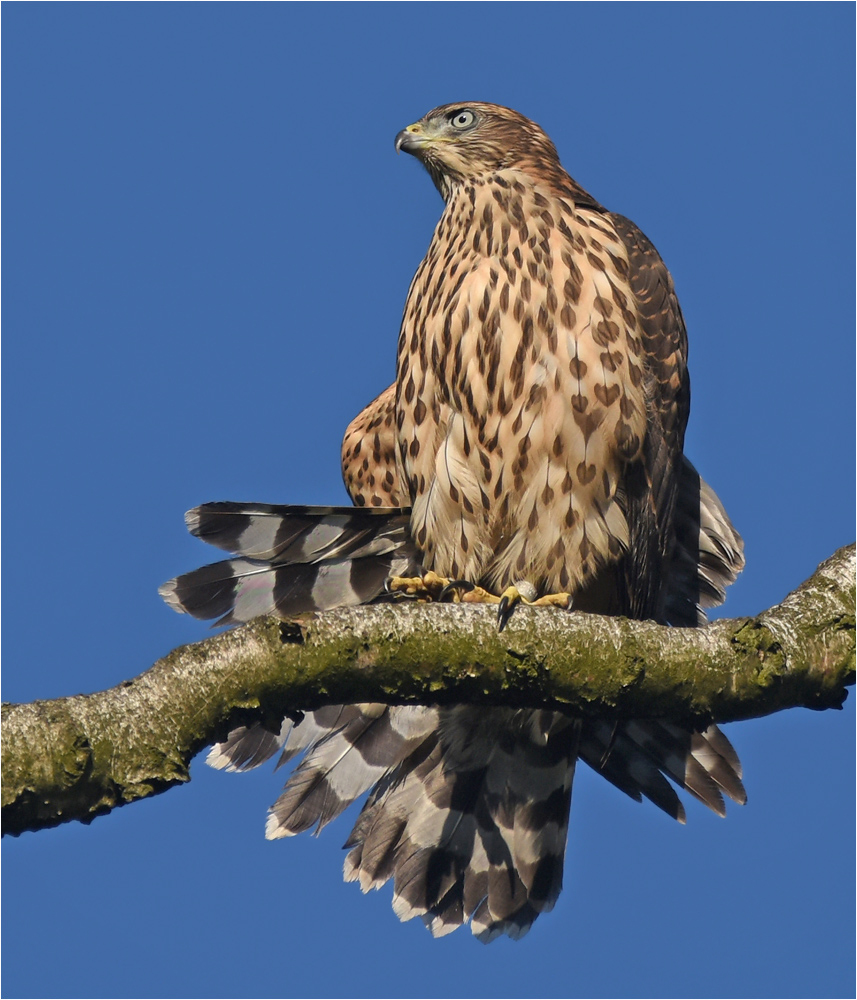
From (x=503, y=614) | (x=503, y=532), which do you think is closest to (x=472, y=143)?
(x=503, y=532)

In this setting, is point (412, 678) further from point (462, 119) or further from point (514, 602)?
point (462, 119)

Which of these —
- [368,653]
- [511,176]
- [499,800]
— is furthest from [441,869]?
[511,176]

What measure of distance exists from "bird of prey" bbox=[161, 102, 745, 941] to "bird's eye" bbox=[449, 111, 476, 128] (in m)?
0.15

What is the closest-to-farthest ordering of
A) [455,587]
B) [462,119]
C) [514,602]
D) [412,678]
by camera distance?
[412,678], [514,602], [455,587], [462,119]

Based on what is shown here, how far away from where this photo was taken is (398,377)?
5727mm

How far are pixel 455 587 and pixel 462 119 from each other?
85.7 inches

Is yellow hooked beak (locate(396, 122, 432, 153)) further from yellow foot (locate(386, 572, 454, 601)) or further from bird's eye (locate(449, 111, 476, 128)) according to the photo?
yellow foot (locate(386, 572, 454, 601))

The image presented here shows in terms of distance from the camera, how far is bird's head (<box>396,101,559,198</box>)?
5996mm

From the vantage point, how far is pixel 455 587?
208 inches

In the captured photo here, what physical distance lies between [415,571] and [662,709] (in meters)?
1.68

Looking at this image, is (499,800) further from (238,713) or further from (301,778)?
(238,713)

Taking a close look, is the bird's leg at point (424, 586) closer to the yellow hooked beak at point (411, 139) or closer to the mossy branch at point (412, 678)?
the mossy branch at point (412, 678)

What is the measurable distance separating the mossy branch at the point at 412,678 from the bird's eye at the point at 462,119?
2735 millimetres

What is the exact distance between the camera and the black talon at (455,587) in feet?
17.3
